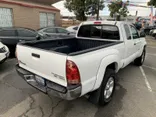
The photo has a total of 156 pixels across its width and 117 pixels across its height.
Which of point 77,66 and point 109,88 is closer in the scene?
point 77,66

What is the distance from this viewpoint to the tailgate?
227 cm

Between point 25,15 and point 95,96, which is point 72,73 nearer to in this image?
point 95,96

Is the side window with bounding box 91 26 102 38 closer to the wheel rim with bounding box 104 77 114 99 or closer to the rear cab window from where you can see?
the rear cab window

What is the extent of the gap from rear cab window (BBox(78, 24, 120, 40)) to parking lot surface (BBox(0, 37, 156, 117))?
149 cm

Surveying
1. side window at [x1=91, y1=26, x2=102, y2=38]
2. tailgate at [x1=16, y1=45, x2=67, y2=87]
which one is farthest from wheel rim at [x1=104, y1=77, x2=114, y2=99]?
side window at [x1=91, y1=26, x2=102, y2=38]

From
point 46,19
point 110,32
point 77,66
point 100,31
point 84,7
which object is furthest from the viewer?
point 84,7

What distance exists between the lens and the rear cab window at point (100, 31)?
394 centimetres

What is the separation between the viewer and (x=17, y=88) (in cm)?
391

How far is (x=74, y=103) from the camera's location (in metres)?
3.29

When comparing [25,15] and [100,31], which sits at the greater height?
[25,15]

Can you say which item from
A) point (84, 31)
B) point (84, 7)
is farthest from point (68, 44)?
point (84, 7)

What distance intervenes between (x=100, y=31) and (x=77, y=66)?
2344mm

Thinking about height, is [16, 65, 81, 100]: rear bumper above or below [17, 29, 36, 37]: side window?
below

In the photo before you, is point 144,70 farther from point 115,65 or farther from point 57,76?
point 57,76
